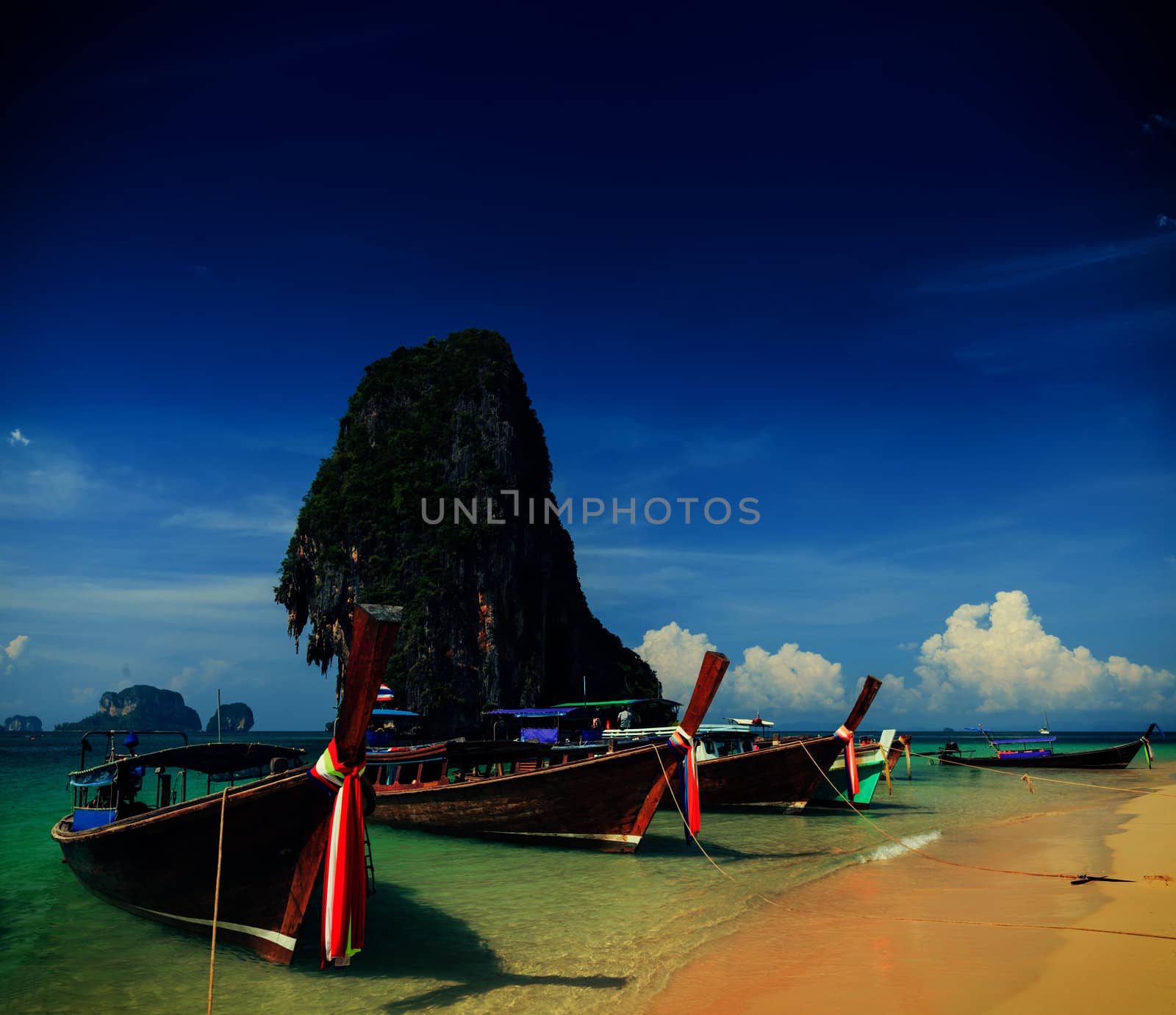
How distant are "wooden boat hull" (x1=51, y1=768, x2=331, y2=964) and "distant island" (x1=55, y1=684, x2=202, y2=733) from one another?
523 ft

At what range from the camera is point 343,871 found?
5738mm

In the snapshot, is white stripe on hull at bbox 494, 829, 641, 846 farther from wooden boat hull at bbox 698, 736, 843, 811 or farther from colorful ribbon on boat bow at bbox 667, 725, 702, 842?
wooden boat hull at bbox 698, 736, 843, 811

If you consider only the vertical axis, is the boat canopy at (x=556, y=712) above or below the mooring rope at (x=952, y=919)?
above

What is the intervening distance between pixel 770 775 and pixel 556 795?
703 cm

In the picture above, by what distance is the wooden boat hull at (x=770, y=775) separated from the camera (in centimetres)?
1733

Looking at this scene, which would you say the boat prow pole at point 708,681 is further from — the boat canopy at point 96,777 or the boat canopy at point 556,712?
the boat canopy at point 556,712

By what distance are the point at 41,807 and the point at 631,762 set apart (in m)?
23.2

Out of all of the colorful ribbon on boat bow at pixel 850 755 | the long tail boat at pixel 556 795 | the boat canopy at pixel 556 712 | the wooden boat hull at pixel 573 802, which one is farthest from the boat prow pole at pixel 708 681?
the boat canopy at pixel 556 712

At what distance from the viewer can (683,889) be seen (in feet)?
34.8

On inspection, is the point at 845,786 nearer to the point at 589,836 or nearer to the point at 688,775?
the point at 589,836

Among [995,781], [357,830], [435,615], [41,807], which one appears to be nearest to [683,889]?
[357,830]

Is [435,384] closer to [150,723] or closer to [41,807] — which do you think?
[41,807]

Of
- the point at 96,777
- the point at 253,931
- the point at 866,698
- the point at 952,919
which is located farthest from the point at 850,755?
the point at 96,777

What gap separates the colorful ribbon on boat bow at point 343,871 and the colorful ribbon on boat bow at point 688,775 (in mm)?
6205
